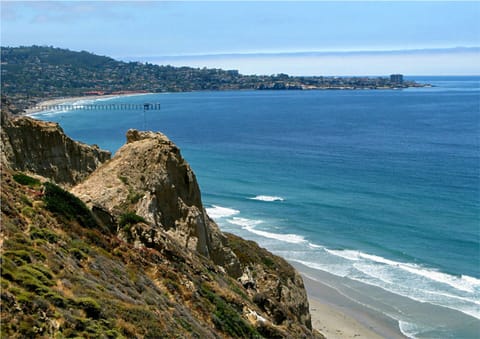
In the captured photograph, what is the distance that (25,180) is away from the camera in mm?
18500

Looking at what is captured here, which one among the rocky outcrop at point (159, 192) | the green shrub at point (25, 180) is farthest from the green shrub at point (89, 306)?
the rocky outcrop at point (159, 192)

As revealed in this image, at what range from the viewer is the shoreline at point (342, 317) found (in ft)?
117

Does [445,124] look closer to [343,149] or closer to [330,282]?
[343,149]

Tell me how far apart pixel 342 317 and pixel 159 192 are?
62.6 ft

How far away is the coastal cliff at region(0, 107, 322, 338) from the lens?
12117mm

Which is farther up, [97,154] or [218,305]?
[97,154]

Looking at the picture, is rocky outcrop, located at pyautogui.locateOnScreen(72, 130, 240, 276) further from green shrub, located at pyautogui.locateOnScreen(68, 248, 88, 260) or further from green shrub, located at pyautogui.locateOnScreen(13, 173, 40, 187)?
green shrub, located at pyautogui.locateOnScreen(68, 248, 88, 260)

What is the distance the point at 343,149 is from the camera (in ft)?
322

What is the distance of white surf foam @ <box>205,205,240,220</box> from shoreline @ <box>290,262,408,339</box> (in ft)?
58.0

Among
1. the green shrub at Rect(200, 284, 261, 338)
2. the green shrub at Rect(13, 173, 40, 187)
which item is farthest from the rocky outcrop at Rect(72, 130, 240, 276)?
the green shrub at Rect(200, 284, 261, 338)

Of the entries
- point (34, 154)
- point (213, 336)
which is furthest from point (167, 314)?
point (34, 154)

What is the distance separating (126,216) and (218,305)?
426 cm

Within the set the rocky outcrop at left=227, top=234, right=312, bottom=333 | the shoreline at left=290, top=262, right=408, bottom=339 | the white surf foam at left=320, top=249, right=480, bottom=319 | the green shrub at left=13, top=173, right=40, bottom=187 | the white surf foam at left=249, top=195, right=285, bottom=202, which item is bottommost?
the shoreline at left=290, top=262, right=408, bottom=339

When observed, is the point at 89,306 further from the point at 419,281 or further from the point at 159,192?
the point at 419,281
